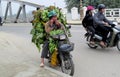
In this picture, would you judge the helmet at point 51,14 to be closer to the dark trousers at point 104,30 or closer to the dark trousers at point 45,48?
the dark trousers at point 45,48

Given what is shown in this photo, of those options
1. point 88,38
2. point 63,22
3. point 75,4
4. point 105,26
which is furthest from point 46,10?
point 75,4

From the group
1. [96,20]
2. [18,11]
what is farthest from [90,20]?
[18,11]

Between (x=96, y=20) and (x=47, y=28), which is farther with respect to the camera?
(x=96, y=20)

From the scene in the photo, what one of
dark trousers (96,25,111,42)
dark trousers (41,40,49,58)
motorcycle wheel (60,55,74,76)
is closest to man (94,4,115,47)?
dark trousers (96,25,111,42)

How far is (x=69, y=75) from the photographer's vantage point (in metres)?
7.02

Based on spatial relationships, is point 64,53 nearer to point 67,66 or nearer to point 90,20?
point 67,66

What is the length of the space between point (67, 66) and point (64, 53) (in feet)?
0.95

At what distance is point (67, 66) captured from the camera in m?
7.21

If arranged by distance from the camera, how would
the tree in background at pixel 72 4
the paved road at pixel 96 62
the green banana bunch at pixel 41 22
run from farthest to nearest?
the tree in background at pixel 72 4 < the green banana bunch at pixel 41 22 < the paved road at pixel 96 62

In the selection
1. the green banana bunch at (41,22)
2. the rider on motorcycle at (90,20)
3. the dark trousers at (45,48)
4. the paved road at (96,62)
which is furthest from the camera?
the rider on motorcycle at (90,20)

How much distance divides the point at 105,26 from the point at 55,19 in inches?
119

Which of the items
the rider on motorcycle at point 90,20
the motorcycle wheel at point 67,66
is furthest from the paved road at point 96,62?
the rider on motorcycle at point 90,20

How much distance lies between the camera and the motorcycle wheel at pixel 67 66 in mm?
7095

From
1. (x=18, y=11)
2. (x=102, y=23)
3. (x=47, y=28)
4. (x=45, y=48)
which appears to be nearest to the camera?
(x=47, y=28)
